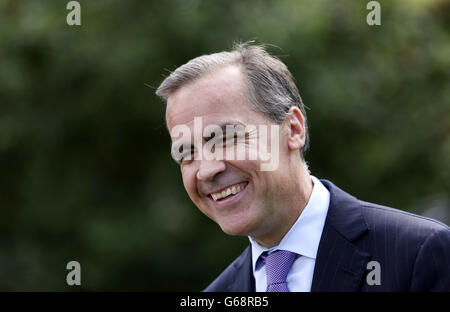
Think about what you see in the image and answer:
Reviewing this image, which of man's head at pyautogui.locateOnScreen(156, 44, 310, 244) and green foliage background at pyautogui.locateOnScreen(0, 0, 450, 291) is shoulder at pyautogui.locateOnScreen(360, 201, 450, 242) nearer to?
man's head at pyautogui.locateOnScreen(156, 44, 310, 244)

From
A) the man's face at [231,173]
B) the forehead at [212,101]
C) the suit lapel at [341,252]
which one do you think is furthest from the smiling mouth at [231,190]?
the suit lapel at [341,252]

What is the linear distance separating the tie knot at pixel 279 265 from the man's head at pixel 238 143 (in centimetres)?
9

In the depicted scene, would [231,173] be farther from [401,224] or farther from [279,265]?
[401,224]

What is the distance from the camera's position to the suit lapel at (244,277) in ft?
9.64

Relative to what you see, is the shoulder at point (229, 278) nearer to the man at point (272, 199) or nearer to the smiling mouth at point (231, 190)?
the man at point (272, 199)

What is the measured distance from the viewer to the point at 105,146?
902cm

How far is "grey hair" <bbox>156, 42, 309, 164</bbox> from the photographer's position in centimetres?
283

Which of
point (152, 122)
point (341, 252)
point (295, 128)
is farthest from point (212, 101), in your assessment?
point (152, 122)

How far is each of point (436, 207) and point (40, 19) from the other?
5520 millimetres

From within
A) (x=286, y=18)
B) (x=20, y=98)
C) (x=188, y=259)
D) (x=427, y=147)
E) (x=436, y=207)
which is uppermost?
(x=286, y=18)

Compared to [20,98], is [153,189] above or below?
below

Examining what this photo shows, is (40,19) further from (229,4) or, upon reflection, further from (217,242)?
(217,242)

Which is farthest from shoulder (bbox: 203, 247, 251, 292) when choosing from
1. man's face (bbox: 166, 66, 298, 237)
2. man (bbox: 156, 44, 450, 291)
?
man's face (bbox: 166, 66, 298, 237)

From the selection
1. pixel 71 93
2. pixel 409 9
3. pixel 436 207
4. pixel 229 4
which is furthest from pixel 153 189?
pixel 409 9
